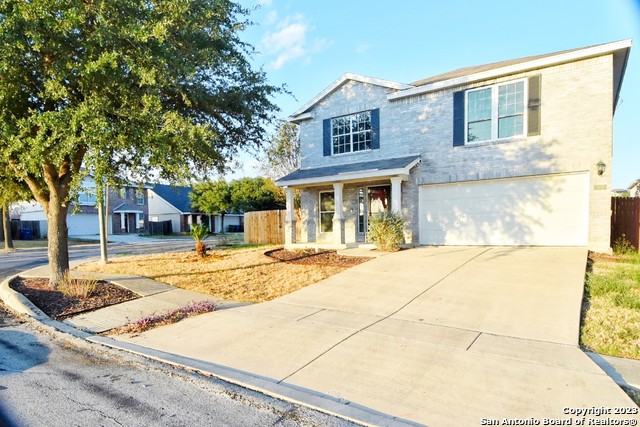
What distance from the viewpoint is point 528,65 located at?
1113cm

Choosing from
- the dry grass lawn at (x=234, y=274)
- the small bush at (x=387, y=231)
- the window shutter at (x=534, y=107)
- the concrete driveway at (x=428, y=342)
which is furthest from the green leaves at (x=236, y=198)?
the concrete driveway at (x=428, y=342)

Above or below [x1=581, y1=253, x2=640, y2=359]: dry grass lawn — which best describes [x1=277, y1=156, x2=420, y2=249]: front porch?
above

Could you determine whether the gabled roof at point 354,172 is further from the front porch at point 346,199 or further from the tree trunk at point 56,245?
the tree trunk at point 56,245

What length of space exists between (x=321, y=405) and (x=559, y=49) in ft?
44.9

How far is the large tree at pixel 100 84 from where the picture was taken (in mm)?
6629

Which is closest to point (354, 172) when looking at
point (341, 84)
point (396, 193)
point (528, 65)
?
point (396, 193)

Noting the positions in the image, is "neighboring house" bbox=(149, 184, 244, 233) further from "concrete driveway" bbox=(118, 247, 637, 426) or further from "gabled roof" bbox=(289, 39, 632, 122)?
"concrete driveway" bbox=(118, 247, 637, 426)

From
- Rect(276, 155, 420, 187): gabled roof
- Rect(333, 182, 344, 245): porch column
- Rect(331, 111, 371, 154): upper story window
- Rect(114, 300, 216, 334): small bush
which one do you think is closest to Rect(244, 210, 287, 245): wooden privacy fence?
Rect(276, 155, 420, 187): gabled roof

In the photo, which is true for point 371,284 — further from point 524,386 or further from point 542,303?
point 524,386

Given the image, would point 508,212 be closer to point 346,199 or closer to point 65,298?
point 346,199

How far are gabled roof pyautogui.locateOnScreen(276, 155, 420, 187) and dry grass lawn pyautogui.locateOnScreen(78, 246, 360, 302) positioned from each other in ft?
11.4

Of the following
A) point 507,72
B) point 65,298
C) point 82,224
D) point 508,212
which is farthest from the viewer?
point 82,224

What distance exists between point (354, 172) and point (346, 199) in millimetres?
2278

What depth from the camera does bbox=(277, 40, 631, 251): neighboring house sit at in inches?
417
